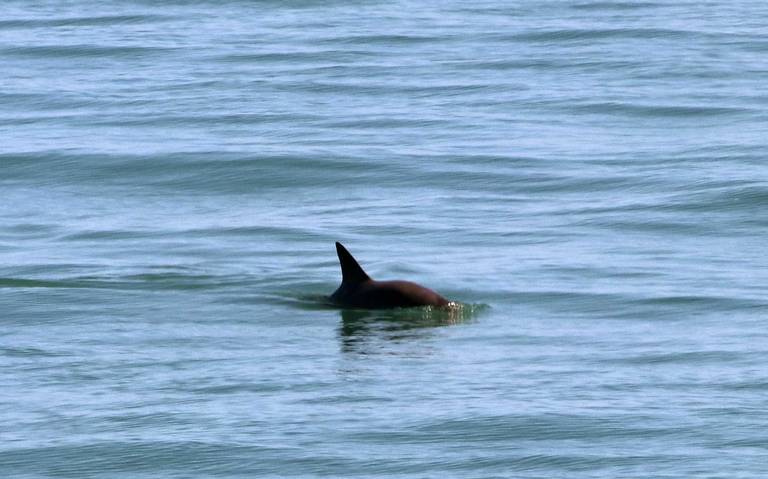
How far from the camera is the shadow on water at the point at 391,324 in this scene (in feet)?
Result: 40.5

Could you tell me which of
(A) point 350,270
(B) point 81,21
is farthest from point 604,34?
(A) point 350,270

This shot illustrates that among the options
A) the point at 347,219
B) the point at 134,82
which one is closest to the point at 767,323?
the point at 347,219

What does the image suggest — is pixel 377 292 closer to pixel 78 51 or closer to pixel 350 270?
pixel 350 270

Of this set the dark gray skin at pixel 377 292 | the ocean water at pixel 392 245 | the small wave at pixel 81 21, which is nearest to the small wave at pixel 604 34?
the ocean water at pixel 392 245

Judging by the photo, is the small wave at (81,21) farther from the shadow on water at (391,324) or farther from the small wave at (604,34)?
the shadow on water at (391,324)

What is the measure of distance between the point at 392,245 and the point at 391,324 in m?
3.19

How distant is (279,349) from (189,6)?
23.0 metres

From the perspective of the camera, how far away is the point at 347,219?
17.4 meters

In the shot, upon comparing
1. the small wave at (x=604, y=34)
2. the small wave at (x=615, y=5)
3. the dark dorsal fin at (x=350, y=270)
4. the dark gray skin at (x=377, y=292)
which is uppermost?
the small wave at (x=615, y=5)

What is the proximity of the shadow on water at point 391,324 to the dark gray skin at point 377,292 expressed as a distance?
56 mm

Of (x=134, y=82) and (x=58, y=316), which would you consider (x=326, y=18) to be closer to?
(x=134, y=82)

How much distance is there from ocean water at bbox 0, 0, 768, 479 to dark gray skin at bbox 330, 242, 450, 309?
0.13 metres

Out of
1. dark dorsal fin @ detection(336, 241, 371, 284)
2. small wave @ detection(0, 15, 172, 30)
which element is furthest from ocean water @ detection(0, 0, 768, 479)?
small wave @ detection(0, 15, 172, 30)

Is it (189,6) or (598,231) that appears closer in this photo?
(598,231)
